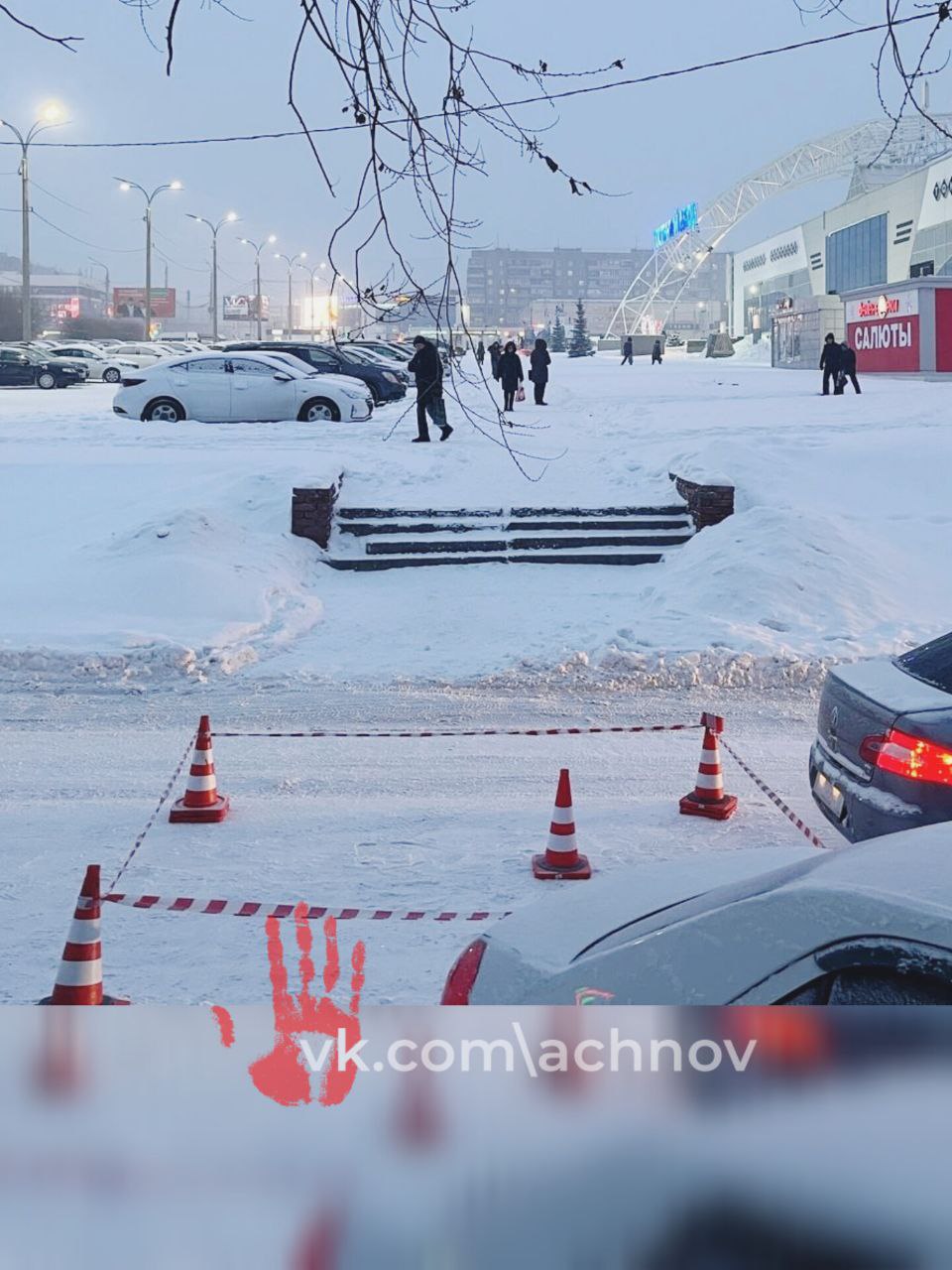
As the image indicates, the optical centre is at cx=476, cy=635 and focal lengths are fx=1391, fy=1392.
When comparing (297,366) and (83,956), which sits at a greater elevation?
(297,366)

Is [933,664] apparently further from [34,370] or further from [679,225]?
[679,225]

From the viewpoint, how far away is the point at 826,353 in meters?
31.8

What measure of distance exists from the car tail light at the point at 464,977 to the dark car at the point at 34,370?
46.3 m

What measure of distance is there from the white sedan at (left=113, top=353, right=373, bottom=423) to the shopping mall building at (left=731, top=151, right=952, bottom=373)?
17.5m

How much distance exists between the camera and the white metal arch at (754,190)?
8650 centimetres

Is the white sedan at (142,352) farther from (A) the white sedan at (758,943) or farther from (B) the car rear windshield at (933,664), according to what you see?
(A) the white sedan at (758,943)

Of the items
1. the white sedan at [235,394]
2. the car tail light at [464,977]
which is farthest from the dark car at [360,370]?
the car tail light at [464,977]

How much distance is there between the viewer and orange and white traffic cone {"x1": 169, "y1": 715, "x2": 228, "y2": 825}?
25.4 feet

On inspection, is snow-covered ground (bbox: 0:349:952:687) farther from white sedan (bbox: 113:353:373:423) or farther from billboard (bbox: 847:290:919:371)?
billboard (bbox: 847:290:919:371)

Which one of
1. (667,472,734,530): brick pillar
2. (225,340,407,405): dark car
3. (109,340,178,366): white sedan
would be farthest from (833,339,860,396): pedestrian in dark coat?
(109,340,178,366): white sedan

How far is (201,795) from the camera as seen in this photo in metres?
7.82

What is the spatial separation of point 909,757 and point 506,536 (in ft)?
34.4

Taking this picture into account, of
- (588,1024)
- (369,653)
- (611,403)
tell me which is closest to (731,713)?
(369,653)

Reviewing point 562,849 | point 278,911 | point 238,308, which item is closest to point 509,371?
point 562,849
